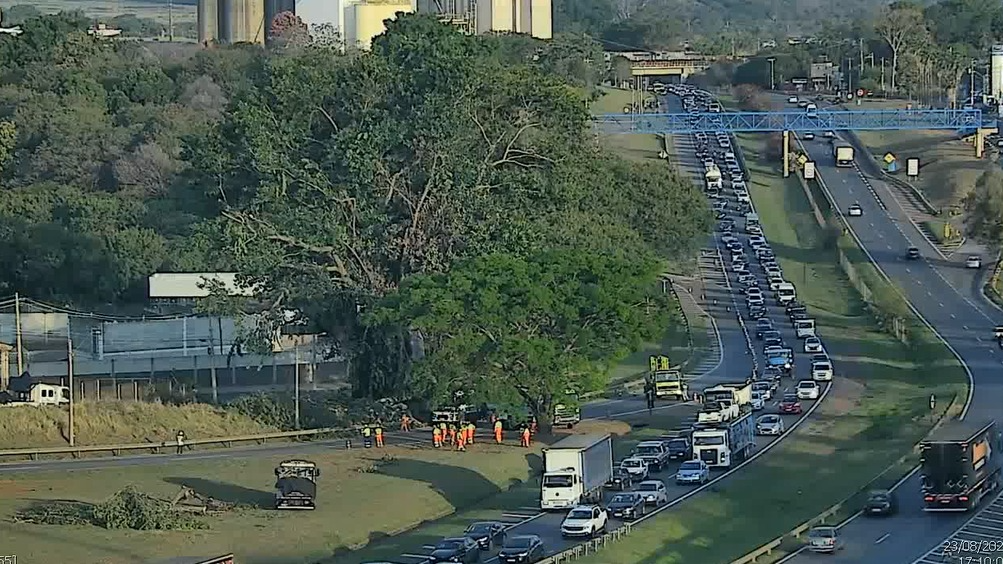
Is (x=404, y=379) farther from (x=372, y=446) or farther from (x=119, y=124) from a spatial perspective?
(x=119, y=124)

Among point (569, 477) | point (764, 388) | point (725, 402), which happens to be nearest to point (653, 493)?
point (569, 477)

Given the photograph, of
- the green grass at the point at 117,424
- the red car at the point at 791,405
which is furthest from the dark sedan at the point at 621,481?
the green grass at the point at 117,424

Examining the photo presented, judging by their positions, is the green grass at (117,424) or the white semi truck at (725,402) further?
the white semi truck at (725,402)

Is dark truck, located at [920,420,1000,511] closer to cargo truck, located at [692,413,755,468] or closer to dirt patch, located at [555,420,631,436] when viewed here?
cargo truck, located at [692,413,755,468]

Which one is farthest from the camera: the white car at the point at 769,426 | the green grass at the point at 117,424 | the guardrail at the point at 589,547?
the white car at the point at 769,426

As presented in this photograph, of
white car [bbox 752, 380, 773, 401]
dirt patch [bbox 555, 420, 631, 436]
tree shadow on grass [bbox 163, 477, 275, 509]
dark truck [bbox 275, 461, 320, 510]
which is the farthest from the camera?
white car [bbox 752, 380, 773, 401]

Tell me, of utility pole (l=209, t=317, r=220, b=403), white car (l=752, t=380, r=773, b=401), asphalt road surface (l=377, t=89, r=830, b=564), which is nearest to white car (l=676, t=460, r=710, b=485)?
asphalt road surface (l=377, t=89, r=830, b=564)

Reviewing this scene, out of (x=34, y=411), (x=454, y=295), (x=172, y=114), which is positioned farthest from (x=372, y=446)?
(x=172, y=114)

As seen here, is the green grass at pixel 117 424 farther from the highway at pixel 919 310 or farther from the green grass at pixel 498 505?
the highway at pixel 919 310
